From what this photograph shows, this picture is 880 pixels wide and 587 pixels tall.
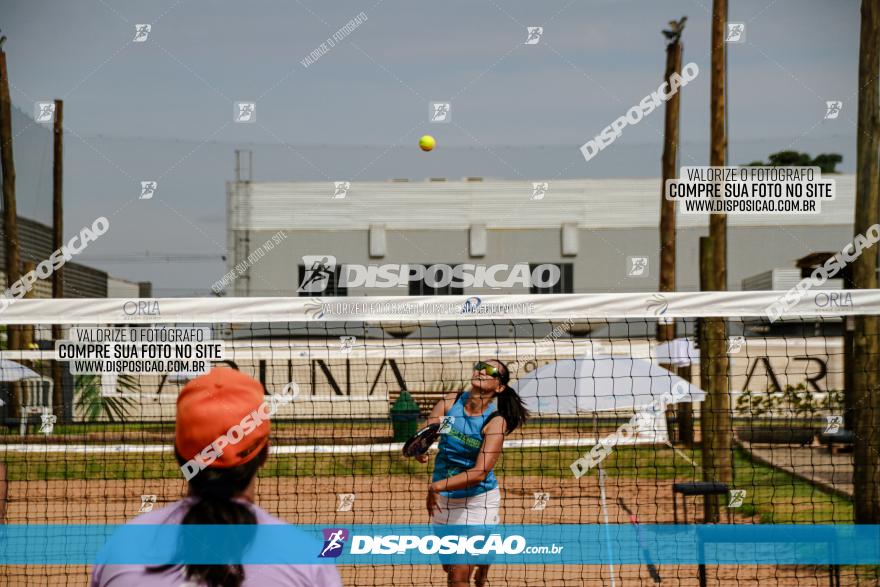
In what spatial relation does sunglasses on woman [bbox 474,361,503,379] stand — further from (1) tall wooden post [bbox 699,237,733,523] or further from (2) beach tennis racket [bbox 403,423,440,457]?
(1) tall wooden post [bbox 699,237,733,523]

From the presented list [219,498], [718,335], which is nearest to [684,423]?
[718,335]

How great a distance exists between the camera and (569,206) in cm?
3145

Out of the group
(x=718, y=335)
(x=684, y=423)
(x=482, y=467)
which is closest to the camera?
(x=482, y=467)

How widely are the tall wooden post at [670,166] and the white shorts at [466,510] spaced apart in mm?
14364

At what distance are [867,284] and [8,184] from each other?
19.7 m

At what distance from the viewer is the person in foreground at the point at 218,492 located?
84.4 inches

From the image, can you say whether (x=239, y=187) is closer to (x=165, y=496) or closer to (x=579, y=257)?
(x=579, y=257)

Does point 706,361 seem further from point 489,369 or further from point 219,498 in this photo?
point 219,498

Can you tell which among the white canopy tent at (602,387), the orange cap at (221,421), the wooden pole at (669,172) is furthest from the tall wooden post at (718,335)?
the orange cap at (221,421)

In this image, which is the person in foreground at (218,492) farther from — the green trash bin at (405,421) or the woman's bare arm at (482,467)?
the green trash bin at (405,421)

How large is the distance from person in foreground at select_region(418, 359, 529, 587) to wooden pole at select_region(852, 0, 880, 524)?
13.0ft

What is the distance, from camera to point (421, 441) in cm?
686

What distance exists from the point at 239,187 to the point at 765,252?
16.7m

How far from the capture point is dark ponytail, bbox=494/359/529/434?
22.1 ft
